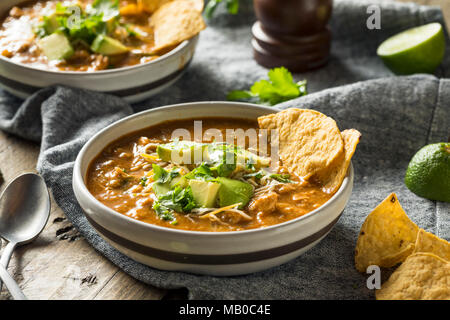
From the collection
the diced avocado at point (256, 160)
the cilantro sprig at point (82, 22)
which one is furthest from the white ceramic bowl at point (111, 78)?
the diced avocado at point (256, 160)

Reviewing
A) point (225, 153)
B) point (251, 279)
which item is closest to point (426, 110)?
point (225, 153)

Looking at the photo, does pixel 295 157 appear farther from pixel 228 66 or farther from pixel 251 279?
pixel 228 66

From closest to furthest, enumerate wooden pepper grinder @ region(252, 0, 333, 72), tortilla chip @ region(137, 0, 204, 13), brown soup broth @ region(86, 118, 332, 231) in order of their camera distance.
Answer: brown soup broth @ region(86, 118, 332, 231), wooden pepper grinder @ region(252, 0, 333, 72), tortilla chip @ region(137, 0, 204, 13)

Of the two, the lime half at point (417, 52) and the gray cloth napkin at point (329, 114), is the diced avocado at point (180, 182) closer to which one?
the gray cloth napkin at point (329, 114)

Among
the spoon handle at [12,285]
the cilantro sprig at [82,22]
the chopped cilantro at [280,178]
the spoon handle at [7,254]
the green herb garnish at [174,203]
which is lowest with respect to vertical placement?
the spoon handle at [7,254]

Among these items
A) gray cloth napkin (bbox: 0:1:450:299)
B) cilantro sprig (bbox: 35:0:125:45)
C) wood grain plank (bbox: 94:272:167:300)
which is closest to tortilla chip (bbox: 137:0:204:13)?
cilantro sprig (bbox: 35:0:125:45)

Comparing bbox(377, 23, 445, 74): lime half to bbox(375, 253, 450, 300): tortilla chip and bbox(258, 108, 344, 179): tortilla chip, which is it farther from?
bbox(375, 253, 450, 300): tortilla chip
